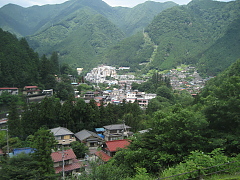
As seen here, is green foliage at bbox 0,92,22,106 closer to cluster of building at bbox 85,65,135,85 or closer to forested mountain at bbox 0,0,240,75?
cluster of building at bbox 85,65,135,85

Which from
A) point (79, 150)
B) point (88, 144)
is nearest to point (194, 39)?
point (88, 144)

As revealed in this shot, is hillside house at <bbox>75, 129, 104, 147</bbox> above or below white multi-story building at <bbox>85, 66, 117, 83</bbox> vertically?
below

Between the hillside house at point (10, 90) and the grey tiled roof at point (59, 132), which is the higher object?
the hillside house at point (10, 90)

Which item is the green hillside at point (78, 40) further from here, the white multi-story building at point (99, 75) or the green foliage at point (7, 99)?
the green foliage at point (7, 99)

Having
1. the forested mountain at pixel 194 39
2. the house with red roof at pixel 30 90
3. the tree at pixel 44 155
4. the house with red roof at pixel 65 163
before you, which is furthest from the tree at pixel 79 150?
the forested mountain at pixel 194 39

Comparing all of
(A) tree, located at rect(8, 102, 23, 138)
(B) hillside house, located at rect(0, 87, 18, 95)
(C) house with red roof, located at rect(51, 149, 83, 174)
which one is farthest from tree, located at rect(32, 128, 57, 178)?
(B) hillside house, located at rect(0, 87, 18, 95)

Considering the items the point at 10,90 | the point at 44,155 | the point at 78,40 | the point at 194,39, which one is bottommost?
the point at 44,155

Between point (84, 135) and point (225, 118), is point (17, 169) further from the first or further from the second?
point (84, 135)

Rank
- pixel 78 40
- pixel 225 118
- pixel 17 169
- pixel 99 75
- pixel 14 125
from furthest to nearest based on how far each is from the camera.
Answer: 1. pixel 78 40
2. pixel 99 75
3. pixel 14 125
4. pixel 225 118
5. pixel 17 169
